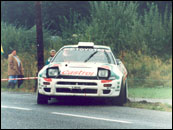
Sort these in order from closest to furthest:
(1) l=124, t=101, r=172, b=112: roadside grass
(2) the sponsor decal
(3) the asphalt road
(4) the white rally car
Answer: (2) the sponsor decal, (4) the white rally car, (3) the asphalt road, (1) l=124, t=101, r=172, b=112: roadside grass

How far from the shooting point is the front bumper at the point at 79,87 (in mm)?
6096

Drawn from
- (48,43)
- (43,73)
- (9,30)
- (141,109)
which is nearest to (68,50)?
(43,73)

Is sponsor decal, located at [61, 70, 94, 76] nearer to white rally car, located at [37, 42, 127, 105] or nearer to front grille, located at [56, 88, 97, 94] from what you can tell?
white rally car, located at [37, 42, 127, 105]

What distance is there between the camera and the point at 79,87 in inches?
242

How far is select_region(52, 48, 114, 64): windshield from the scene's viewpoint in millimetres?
6324

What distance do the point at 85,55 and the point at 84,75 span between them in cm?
57

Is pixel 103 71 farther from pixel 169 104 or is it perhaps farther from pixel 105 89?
pixel 169 104

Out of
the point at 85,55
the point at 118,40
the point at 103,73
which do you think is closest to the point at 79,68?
the point at 103,73

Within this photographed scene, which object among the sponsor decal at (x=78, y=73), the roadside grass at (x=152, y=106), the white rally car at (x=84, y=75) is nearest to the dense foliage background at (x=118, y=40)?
the white rally car at (x=84, y=75)

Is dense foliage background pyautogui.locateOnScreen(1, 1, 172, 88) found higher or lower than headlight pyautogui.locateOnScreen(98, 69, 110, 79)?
higher

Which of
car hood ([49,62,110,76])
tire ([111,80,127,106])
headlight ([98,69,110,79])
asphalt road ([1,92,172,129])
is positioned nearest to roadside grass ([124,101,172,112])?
asphalt road ([1,92,172,129])

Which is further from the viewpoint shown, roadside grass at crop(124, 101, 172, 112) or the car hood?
roadside grass at crop(124, 101, 172, 112)

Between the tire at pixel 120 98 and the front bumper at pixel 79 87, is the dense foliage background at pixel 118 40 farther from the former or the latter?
the front bumper at pixel 79 87

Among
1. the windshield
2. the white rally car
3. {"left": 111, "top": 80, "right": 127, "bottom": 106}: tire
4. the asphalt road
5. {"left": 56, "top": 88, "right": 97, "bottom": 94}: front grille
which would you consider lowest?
the asphalt road
